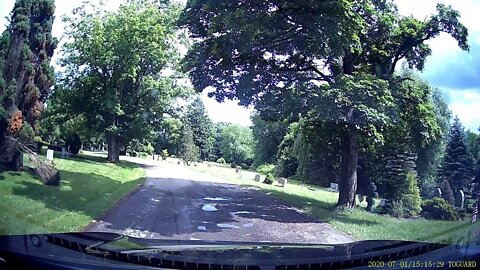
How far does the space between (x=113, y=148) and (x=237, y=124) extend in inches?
121

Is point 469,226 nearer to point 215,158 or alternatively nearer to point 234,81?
point 234,81

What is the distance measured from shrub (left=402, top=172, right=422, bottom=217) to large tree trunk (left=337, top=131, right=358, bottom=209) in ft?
9.54

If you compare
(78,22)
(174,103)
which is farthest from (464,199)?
(174,103)

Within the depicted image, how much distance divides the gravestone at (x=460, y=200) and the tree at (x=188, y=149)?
26.4 ft

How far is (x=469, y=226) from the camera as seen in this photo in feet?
22.0

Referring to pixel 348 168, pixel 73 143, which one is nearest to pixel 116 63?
pixel 73 143

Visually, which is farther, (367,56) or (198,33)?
(367,56)

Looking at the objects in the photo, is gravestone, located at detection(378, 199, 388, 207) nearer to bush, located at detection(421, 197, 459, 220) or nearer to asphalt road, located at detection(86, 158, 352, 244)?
bush, located at detection(421, 197, 459, 220)

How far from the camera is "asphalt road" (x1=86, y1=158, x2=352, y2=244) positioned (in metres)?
6.96

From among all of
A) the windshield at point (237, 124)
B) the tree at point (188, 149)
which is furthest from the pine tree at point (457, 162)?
the tree at point (188, 149)

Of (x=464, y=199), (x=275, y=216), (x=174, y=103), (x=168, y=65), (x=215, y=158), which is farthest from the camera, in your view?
(x=174, y=103)

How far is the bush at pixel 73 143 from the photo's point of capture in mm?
8195

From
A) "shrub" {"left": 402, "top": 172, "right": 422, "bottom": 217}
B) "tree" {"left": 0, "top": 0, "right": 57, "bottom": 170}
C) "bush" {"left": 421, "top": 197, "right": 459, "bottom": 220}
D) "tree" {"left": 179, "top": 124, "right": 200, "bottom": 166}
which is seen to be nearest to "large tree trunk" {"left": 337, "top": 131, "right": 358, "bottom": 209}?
"shrub" {"left": 402, "top": 172, "right": 422, "bottom": 217}

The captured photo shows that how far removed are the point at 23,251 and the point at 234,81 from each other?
7506 millimetres
